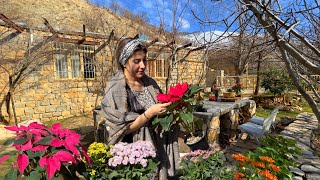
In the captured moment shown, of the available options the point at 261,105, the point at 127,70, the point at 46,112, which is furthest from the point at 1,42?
the point at 261,105

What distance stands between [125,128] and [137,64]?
43 centimetres

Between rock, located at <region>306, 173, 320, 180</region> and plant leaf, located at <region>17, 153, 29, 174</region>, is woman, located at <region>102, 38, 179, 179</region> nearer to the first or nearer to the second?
plant leaf, located at <region>17, 153, 29, 174</region>

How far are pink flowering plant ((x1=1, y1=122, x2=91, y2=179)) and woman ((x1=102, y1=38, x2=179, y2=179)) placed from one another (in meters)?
0.39

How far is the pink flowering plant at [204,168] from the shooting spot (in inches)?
53.1

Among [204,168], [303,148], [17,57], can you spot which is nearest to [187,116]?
[204,168]

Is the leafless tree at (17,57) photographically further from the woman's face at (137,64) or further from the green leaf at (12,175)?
the green leaf at (12,175)

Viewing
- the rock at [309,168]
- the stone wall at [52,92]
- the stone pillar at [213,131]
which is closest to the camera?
the rock at [309,168]

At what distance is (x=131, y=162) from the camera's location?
1019 mm

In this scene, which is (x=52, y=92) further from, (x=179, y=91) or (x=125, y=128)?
(x=179, y=91)

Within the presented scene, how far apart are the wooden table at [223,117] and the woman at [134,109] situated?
7.70 feet

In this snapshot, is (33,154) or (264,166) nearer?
(33,154)

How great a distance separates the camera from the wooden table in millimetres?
4023

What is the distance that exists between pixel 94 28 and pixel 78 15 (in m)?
11.3

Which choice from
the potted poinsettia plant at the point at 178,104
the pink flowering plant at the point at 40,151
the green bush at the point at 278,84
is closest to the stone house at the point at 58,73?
the green bush at the point at 278,84
